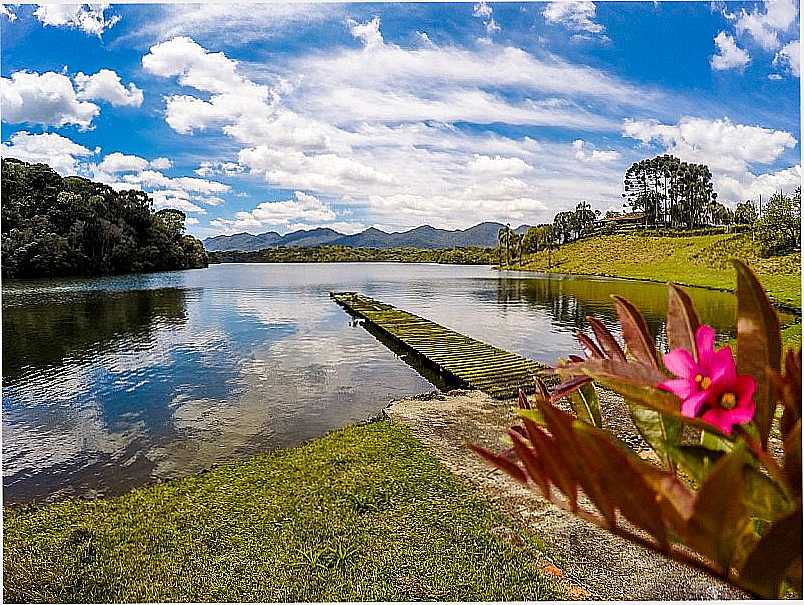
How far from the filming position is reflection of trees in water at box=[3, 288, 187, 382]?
9.35 meters

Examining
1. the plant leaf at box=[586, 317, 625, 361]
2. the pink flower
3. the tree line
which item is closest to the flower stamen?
the pink flower

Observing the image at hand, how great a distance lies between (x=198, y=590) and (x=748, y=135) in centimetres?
262

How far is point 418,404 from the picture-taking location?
5.53m

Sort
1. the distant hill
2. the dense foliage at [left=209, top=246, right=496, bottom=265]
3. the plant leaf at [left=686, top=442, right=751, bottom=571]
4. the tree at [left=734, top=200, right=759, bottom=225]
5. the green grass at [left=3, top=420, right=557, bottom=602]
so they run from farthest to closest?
the distant hill
the dense foliage at [left=209, top=246, right=496, bottom=265]
the tree at [left=734, top=200, right=759, bottom=225]
the green grass at [left=3, top=420, right=557, bottom=602]
the plant leaf at [left=686, top=442, right=751, bottom=571]

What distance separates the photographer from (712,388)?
381 millimetres

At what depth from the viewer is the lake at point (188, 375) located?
4.91m

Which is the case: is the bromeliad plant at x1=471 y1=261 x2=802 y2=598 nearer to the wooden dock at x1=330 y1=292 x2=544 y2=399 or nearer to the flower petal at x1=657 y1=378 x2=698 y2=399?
the flower petal at x1=657 y1=378 x2=698 y2=399

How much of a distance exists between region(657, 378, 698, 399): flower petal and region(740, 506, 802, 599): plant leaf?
9cm

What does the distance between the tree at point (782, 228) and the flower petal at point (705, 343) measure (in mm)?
9290

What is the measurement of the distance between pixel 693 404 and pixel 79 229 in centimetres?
2883

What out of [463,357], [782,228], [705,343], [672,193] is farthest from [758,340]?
Answer: [672,193]

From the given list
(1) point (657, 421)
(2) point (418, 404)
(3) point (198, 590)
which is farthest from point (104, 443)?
(1) point (657, 421)

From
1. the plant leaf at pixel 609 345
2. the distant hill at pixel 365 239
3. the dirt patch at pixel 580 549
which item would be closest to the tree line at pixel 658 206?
the distant hill at pixel 365 239

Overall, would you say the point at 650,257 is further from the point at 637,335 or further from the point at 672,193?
the point at 637,335
